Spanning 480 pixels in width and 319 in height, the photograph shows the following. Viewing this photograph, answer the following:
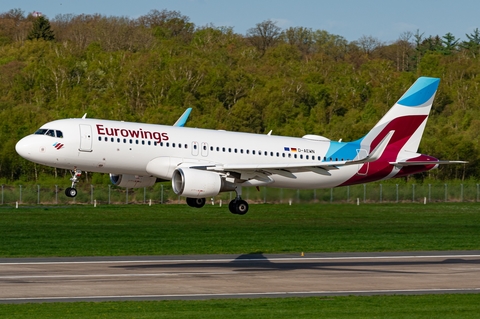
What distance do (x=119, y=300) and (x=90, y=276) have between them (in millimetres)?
7800

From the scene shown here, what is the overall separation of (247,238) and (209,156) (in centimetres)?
1215

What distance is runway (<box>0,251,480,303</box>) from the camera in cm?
3603

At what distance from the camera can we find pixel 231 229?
66.3 metres

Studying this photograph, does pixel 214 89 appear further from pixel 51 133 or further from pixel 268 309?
pixel 268 309

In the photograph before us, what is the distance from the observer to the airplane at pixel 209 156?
47875mm

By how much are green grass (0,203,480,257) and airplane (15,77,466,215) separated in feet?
16.0

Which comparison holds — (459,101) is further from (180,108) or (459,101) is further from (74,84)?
(74,84)

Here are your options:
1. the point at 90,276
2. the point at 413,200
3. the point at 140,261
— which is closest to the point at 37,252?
the point at 140,261

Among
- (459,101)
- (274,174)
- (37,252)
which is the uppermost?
(459,101)

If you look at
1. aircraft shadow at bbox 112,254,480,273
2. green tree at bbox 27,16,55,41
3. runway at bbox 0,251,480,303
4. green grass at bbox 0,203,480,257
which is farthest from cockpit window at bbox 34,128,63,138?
green tree at bbox 27,16,55,41

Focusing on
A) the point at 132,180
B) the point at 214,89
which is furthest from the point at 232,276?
the point at 214,89

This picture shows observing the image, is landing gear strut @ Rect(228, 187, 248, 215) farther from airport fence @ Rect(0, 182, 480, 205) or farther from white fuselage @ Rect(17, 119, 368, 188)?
airport fence @ Rect(0, 182, 480, 205)

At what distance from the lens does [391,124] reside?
190ft

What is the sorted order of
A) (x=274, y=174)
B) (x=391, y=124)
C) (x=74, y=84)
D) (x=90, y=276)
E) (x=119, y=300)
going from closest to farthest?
(x=119, y=300)
(x=90, y=276)
(x=274, y=174)
(x=391, y=124)
(x=74, y=84)
